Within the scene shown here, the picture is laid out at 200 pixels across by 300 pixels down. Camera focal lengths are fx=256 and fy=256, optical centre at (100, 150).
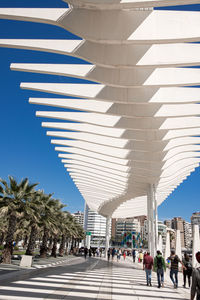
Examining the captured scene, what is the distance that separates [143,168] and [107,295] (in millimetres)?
9603

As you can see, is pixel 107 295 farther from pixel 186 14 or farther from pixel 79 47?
pixel 186 14

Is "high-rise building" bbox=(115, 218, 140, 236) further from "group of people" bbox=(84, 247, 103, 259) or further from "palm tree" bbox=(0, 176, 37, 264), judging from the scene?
"palm tree" bbox=(0, 176, 37, 264)

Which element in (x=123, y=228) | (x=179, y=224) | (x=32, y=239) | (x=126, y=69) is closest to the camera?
(x=126, y=69)

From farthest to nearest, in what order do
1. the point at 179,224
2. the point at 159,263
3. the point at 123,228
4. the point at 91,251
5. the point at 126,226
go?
the point at 179,224
the point at 123,228
the point at 126,226
the point at 91,251
the point at 159,263

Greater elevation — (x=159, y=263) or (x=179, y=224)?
(x=179, y=224)

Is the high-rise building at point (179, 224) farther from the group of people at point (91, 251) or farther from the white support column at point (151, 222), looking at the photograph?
the white support column at point (151, 222)

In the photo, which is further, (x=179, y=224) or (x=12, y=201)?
(x=179, y=224)

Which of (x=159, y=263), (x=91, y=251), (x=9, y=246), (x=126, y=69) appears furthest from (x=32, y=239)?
(x=91, y=251)

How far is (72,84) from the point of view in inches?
366

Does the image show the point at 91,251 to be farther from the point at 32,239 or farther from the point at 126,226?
the point at 126,226

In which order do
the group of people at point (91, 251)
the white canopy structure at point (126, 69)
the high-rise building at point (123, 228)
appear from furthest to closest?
the high-rise building at point (123, 228) → the group of people at point (91, 251) → the white canopy structure at point (126, 69)

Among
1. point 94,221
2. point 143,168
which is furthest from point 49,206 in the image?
point 94,221

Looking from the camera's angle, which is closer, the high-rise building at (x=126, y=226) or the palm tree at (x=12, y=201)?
the palm tree at (x=12, y=201)

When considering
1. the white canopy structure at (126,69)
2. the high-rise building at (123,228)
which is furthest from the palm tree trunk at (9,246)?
the high-rise building at (123,228)
